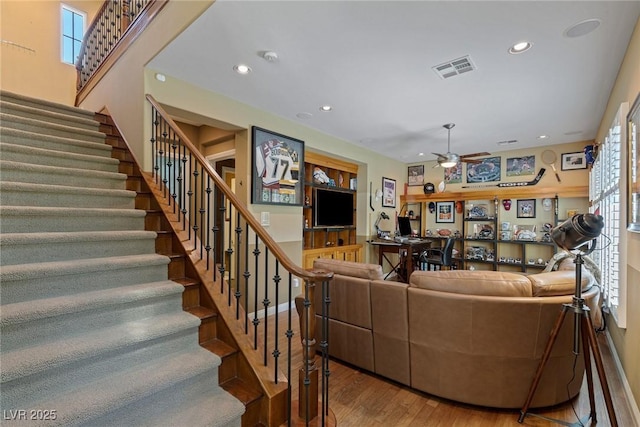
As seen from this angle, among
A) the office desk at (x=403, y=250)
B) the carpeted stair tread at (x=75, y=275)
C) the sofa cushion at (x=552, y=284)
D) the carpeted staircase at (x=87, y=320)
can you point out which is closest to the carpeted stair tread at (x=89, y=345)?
the carpeted staircase at (x=87, y=320)

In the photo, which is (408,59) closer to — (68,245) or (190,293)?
(190,293)

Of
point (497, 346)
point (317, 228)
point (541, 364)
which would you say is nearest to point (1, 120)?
point (317, 228)

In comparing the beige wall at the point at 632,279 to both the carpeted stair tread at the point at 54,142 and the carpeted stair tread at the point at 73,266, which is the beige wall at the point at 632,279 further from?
the carpeted stair tread at the point at 54,142

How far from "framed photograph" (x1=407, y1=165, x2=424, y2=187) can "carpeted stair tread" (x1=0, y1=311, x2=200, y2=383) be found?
6.11 meters

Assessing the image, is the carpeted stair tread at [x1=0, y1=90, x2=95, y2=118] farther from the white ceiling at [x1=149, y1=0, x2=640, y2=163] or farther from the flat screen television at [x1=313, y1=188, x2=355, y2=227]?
the flat screen television at [x1=313, y1=188, x2=355, y2=227]

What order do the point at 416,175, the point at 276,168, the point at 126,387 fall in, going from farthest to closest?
the point at 416,175, the point at 276,168, the point at 126,387

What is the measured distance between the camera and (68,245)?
192 centimetres

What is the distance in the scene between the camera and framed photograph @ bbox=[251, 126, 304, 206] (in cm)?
368

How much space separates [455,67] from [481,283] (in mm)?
1961

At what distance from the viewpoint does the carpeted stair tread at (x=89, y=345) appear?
1292 mm

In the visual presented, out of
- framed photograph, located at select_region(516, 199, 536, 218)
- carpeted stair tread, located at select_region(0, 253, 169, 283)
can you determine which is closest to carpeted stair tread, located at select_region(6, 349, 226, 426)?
carpeted stair tread, located at select_region(0, 253, 169, 283)

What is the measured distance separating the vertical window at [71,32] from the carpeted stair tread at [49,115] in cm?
285

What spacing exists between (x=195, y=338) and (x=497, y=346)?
199cm

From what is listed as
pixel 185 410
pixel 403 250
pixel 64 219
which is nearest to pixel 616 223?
pixel 403 250
